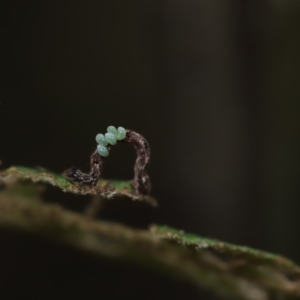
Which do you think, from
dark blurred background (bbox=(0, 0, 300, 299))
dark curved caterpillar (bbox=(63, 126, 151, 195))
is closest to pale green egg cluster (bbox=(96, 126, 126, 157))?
dark curved caterpillar (bbox=(63, 126, 151, 195))

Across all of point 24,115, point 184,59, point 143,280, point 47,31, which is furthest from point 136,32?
point 143,280

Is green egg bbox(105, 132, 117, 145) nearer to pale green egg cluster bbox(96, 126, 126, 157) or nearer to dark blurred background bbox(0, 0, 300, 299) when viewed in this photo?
pale green egg cluster bbox(96, 126, 126, 157)

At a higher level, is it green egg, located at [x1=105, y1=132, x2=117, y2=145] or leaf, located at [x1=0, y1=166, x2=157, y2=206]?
green egg, located at [x1=105, y1=132, x2=117, y2=145]

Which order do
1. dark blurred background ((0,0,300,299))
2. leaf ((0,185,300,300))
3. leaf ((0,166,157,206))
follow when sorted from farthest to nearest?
dark blurred background ((0,0,300,299)), leaf ((0,185,300,300)), leaf ((0,166,157,206))

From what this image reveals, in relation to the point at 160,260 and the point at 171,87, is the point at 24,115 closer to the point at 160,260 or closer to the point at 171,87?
the point at 171,87

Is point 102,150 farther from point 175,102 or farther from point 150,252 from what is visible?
point 175,102
